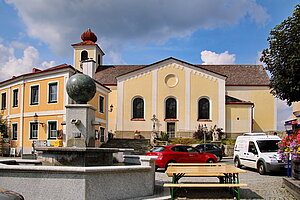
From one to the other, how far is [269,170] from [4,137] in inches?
916

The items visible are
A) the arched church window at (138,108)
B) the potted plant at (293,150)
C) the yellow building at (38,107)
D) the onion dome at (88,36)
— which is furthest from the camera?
the onion dome at (88,36)

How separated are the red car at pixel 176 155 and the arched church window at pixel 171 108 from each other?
22221 millimetres

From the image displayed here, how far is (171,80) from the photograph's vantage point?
40688 millimetres

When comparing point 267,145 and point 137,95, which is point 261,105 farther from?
point 267,145

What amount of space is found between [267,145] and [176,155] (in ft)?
15.2

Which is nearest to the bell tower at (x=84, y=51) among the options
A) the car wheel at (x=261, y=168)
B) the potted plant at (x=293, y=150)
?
the car wheel at (x=261, y=168)

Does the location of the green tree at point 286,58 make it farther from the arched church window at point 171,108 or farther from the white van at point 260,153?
the arched church window at point 171,108

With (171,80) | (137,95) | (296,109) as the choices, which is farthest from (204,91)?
(296,109)

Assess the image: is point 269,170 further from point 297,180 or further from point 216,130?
point 216,130

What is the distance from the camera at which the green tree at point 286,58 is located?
1477 cm

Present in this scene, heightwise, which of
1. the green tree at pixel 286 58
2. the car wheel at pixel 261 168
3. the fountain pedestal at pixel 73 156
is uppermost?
the green tree at pixel 286 58

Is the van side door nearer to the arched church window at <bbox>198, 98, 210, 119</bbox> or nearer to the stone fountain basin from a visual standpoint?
the stone fountain basin

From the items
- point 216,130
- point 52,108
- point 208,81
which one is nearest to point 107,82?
point 208,81

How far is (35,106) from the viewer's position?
1043 inches
